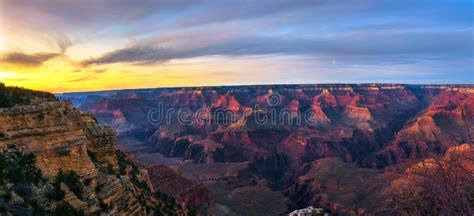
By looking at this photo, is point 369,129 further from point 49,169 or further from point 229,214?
point 49,169

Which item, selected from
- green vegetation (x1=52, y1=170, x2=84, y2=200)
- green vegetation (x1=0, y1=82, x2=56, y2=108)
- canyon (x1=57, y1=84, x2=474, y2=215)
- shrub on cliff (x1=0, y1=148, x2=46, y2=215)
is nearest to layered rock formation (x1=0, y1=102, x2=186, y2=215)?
green vegetation (x1=52, y1=170, x2=84, y2=200)

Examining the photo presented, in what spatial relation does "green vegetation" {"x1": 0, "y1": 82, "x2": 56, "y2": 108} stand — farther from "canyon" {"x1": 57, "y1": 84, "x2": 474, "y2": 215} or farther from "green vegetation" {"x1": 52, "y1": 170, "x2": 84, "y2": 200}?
"canyon" {"x1": 57, "y1": 84, "x2": 474, "y2": 215}

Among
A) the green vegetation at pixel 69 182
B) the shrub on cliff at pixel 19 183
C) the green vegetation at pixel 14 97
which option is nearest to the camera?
the shrub on cliff at pixel 19 183

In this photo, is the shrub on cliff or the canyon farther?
the canyon

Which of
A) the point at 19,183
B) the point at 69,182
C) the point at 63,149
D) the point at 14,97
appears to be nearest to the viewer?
the point at 19,183

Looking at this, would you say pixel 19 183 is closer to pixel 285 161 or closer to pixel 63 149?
pixel 63 149

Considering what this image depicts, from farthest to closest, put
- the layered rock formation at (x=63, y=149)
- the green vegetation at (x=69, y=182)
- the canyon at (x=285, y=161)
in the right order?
1. the canyon at (x=285, y=161)
2. the layered rock formation at (x=63, y=149)
3. the green vegetation at (x=69, y=182)

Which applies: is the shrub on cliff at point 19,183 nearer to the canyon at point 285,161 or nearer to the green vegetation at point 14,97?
the green vegetation at point 14,97

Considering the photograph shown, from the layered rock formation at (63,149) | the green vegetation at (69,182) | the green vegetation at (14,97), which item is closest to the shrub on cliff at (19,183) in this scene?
Answer: the layered rock formation at (63,149)

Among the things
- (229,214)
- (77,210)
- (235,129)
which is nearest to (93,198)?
(77,210)

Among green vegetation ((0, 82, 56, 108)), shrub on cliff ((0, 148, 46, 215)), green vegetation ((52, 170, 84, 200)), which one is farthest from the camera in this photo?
green vegetation ((0, 82, 56, 108))

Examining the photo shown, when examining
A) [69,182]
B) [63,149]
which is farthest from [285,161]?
[69,182]
